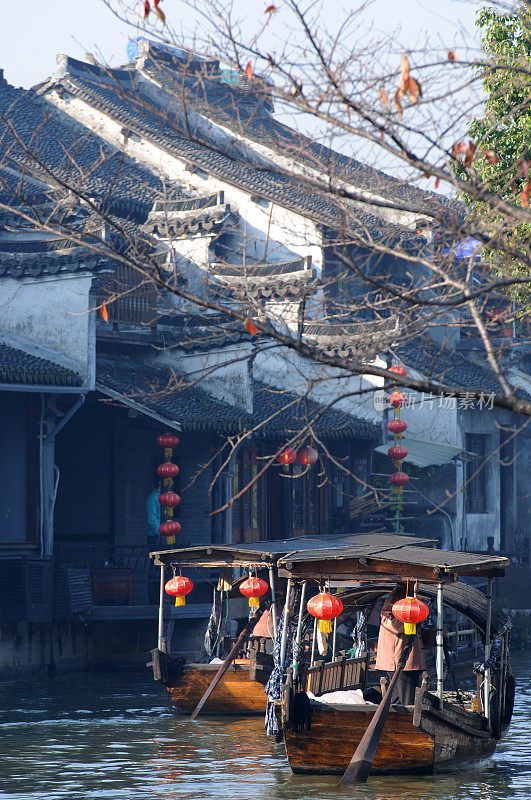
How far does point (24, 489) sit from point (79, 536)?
2.67 m

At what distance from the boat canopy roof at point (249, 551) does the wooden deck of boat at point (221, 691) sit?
4.33 ft

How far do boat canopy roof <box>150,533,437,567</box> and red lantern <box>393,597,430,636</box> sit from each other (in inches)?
115

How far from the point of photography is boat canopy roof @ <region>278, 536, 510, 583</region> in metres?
Answer: 10.9

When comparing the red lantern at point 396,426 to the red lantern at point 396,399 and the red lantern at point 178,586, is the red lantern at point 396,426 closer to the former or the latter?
the red lantern at point 396,399

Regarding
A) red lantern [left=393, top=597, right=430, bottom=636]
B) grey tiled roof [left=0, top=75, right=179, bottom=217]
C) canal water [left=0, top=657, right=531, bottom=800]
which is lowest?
canal water [left=0, top=657, right=531, bottom=800]

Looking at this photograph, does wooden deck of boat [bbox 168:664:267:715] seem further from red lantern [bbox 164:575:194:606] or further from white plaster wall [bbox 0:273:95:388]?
white plaster wall [bbox 0:273:95:388]

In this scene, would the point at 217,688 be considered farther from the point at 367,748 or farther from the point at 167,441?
the point at 167,441

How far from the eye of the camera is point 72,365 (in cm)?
1797

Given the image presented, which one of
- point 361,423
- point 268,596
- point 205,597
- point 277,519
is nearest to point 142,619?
point 205,597

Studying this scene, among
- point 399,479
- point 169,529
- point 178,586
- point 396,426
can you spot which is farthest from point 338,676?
point 396,426

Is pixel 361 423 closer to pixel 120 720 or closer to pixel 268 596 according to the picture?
pixel 268 596

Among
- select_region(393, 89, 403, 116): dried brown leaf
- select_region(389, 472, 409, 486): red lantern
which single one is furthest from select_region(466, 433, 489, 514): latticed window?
select_region(393, 89, 403, 116): dried brown leaf

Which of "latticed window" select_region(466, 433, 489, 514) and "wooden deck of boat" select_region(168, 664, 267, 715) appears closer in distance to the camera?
"wooden deck of boat" select_region(168, 664, 267, 715)

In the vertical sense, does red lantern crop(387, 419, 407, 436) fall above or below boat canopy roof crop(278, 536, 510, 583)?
above
